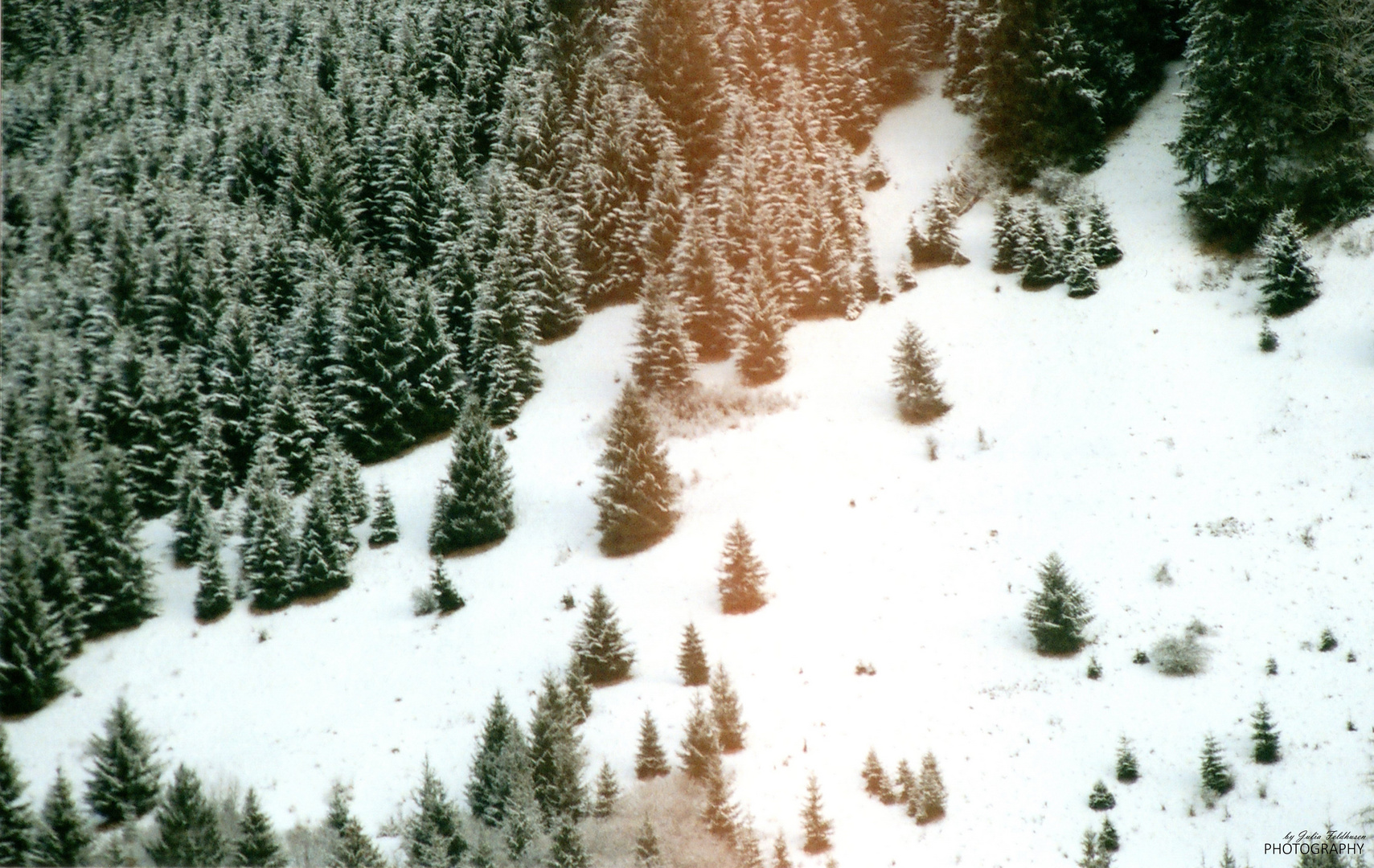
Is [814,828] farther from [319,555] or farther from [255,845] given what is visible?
[319,555]

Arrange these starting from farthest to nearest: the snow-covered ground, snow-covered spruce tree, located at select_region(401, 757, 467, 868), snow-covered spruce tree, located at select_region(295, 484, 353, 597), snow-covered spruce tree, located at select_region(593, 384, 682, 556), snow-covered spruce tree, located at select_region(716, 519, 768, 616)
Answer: snow-covered spruce tree, located at select_region(295, 484, 353, 597) < snow-covered spruce tree, located at select_region(593, 384, 682, 556) < snow-covered spruce tree, located at select_region(716, 519, 768, 616) < the snow-covered ground < snow-covered spruce tree, located at select_region(401, 757, 467, 868)

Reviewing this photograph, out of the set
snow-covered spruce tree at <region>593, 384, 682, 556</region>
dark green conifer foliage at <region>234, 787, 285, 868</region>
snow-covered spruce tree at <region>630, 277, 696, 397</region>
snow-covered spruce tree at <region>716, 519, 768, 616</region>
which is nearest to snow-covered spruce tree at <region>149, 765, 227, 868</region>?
dark green conifer foliage at <region>234, 787, 285, 868</region>

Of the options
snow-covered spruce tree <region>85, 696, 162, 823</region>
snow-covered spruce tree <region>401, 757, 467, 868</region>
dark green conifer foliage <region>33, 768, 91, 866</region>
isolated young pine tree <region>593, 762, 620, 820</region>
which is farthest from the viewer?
snow-covered spruce tree <region>85, 696, 162, 823</region>

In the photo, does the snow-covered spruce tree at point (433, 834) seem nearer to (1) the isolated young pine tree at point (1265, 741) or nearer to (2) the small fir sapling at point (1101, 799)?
(2) the small fir sapling at point (1101, 799)

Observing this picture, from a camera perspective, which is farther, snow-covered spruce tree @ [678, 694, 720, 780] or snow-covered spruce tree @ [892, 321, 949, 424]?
snow-covered spruce tree @ [892, 321, 949, 424]

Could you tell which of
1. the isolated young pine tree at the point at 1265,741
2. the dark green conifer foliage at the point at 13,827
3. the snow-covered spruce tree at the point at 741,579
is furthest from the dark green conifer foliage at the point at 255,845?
the isolated young pine tree at the point at 1265,741

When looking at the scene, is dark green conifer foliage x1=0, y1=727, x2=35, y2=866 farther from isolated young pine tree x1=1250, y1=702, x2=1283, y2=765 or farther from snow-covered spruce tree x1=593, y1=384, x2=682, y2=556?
isolated young pine tree x1=1250, y1=702, x2=1283, y2=765
